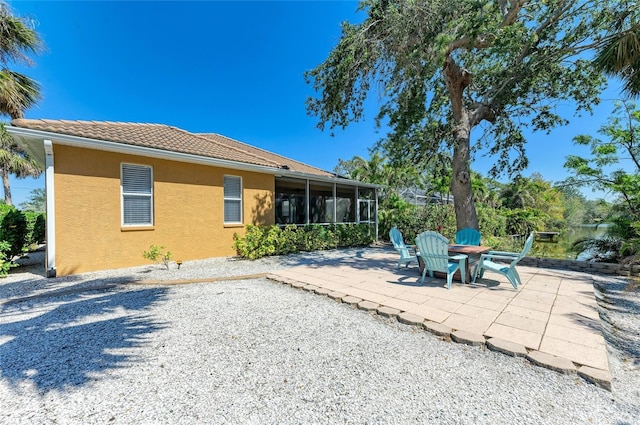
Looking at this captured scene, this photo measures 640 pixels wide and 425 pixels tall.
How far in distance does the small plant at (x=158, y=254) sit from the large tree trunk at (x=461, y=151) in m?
9.00

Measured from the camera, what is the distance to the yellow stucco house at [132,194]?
5855 millimetres

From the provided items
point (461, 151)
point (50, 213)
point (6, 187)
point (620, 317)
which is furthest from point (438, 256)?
point (6, 187)

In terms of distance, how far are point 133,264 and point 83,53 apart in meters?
12.4

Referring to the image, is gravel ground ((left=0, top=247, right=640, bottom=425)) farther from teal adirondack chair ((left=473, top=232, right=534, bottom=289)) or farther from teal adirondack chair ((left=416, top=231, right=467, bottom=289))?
teal adirondack chair ((left=416, top=231, right=467, bottom=289))

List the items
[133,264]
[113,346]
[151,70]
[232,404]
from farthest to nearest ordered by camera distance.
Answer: [151,70] → [133,264] → [113,346] → [232,404]

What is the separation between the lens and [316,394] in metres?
2.25

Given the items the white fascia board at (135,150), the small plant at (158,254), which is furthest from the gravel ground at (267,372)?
the white fascia board at (135,150)

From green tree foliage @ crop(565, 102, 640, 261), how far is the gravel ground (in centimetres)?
581

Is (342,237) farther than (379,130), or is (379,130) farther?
(342,237)

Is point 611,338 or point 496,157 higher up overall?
point 496,157

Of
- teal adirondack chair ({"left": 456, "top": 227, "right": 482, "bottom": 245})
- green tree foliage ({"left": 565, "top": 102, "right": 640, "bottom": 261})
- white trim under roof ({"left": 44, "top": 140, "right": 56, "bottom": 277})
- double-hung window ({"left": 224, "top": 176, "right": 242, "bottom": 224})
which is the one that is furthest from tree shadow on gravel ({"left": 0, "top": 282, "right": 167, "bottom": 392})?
green tree foliage ({"left": 565, "top": 102, "right": 640, "bottom": 261})

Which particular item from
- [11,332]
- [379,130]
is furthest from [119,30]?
[11,332]

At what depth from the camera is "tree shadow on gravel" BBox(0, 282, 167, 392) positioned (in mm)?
2508

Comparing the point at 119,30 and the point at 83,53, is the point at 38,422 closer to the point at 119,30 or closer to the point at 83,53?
the point at 119,30
